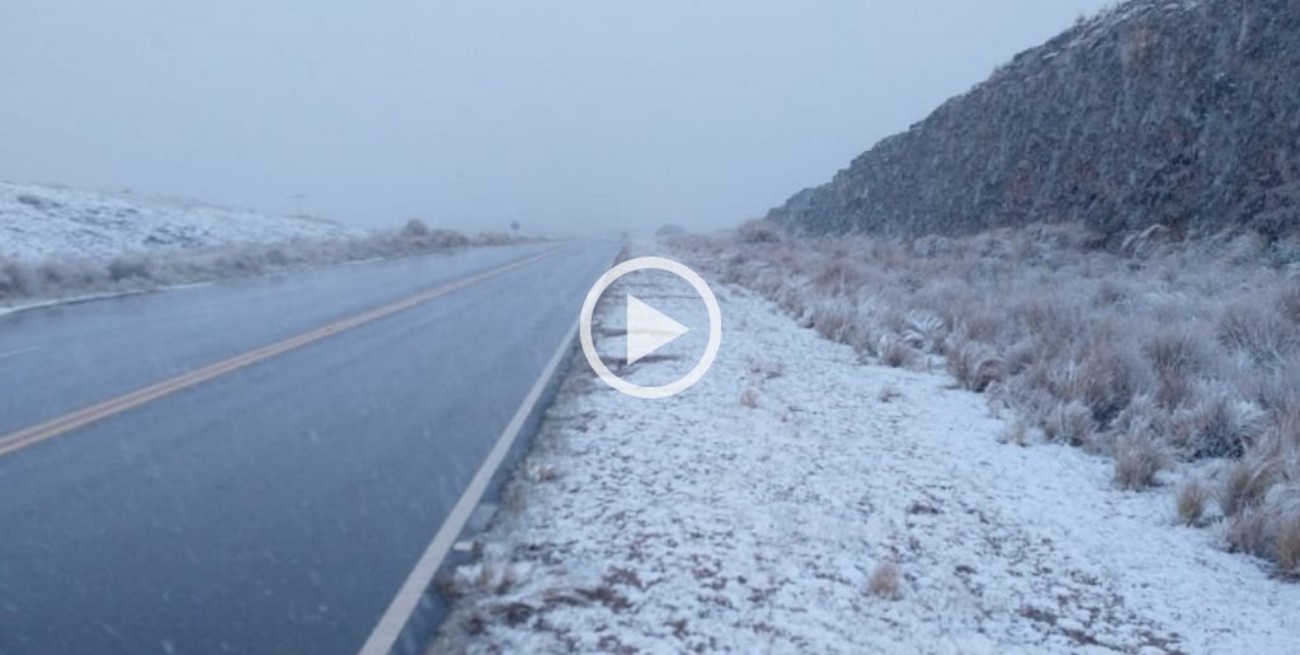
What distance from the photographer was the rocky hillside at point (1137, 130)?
2284 cm

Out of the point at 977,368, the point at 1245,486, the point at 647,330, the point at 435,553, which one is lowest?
the point at 647,330

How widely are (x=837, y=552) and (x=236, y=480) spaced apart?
14.4ft

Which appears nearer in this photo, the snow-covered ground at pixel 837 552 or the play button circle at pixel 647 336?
the snow-covered ground at pixel 837 552

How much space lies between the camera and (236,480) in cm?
855

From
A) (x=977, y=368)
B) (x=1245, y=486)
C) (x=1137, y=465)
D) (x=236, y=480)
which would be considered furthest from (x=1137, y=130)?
(x=236, y=480)

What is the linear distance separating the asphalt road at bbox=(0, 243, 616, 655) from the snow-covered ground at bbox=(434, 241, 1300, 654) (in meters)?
0.72

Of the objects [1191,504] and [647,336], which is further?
[647,336]

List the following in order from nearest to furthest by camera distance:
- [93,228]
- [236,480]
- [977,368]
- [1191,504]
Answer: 1. [1191,504]
2. [236,480]
3. [977,368]
4. [93,228]

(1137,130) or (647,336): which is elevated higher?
(1137,130)

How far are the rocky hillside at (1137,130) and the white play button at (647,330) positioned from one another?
1117cm

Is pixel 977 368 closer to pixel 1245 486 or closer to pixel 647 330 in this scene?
pixel 1245 486

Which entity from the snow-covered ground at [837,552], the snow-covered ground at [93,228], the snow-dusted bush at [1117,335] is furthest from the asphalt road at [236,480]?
the snow-covered ground at [93,228]

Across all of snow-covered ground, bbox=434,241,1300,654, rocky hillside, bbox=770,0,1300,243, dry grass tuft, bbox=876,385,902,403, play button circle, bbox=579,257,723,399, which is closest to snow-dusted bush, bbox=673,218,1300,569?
snow-covered ground, bbox=434,241,1300,654

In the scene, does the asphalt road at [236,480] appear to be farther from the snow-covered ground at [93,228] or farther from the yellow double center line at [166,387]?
the snow-covered ground at [93,228]
